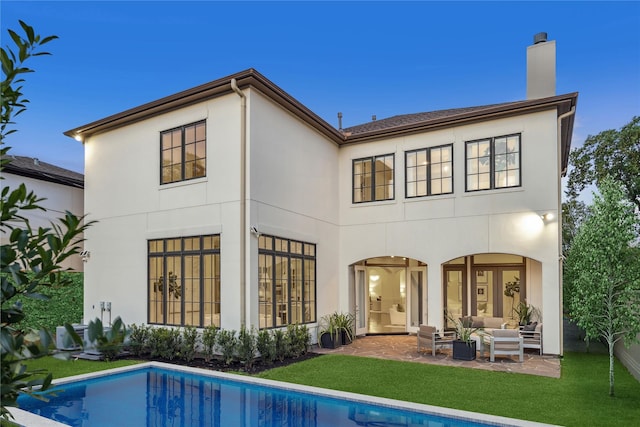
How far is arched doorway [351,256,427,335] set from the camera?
1655cm

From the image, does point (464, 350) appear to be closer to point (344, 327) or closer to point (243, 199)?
point (344, 327)

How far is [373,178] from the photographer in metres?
15.7

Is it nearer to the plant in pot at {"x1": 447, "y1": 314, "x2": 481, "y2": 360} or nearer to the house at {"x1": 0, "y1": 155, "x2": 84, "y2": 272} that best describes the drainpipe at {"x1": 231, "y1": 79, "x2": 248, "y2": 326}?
the plant in pot at {"x1": 447, "y1": 314, "x2": 481, "y2": 360}

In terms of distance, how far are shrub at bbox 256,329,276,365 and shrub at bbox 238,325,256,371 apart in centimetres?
17

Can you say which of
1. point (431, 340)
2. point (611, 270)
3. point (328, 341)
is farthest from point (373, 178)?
point (611, 270)

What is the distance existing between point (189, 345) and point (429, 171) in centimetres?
882

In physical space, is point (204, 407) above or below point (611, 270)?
below

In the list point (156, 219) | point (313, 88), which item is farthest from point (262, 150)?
point (313, 88)

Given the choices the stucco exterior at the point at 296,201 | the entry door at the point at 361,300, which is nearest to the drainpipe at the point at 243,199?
the stucco exterior at the point at 296,201

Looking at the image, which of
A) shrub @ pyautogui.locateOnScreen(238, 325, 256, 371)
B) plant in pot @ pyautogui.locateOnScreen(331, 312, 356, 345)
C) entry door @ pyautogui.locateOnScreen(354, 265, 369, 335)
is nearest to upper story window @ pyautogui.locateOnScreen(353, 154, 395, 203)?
entry door @ pyautogui.locateOnScreen(354, 265, 369, 335)

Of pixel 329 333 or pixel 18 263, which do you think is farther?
pixel 329 333

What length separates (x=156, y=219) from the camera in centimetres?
1320

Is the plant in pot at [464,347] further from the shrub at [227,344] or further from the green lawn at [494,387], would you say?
the shrub at [227,344]

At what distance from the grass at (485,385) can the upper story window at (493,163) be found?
206 inches
